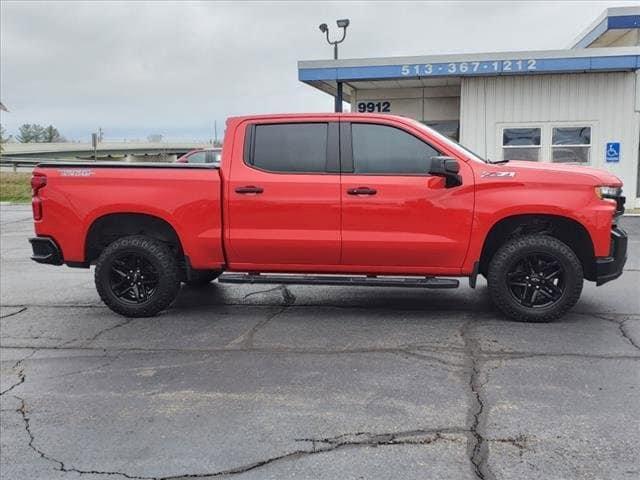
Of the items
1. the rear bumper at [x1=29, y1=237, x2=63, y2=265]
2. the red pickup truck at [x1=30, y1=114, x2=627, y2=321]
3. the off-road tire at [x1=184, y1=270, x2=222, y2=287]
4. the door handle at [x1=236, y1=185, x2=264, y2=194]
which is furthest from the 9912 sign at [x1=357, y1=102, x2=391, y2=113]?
the rear bumper at [x1=29, y1=237, x2=63, y2=265]

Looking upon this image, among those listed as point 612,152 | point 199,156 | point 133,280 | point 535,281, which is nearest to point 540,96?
point 612,152

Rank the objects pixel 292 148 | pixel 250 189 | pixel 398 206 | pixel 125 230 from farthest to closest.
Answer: pixel 125 230 < pixel 292 148 < pixel 250 189 < pixel 398 206

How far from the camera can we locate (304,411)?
4.01 metres

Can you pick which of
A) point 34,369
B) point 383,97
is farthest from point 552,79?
point 34,369

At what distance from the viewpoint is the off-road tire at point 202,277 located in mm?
7209

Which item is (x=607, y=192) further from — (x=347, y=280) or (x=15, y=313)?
(x=15, y=313)

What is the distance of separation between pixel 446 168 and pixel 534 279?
54.3 inches

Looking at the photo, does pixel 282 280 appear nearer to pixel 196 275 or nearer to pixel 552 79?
pixel 196 275

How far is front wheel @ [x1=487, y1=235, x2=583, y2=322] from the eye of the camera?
19.0 feet

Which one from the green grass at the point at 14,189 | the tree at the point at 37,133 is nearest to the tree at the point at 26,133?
the tree at the point at 37,133

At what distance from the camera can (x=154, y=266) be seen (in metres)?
6.34

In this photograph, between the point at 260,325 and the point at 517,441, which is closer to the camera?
the point at 517,441

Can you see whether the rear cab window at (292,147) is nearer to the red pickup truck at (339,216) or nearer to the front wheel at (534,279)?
the red pickup truck at (339,216)

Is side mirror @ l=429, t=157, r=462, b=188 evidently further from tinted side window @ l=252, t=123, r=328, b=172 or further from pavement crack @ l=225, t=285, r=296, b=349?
pavement crack @ l=225, t=285, r=296, b=349
